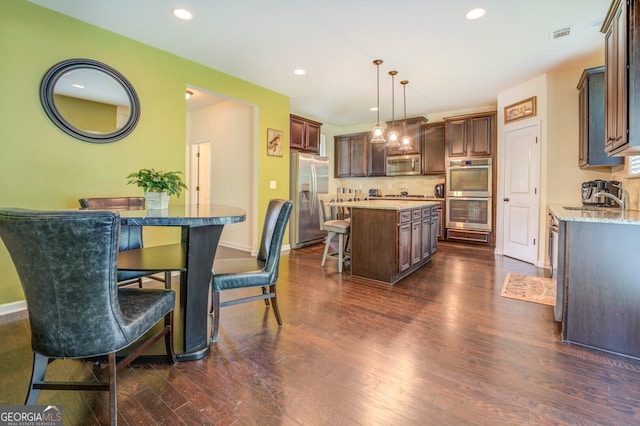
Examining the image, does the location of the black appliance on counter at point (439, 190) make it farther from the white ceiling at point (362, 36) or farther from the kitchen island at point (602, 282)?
the kitchen island at point (602, 282)

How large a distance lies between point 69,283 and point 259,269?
3.88 ft

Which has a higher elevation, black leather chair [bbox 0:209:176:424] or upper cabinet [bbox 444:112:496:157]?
upper cabinet [bbox 444:112:496:157]

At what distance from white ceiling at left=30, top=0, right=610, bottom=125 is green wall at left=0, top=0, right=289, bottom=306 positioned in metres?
0.19

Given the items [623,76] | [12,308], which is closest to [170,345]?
[12,308]

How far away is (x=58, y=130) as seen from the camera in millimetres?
2752

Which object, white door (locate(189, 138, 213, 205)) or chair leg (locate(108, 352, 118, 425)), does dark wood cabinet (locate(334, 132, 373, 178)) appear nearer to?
white door (locate(189, 138, 213, 205))

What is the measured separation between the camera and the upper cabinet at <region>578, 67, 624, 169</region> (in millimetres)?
3230

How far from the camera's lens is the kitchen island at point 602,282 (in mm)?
1910

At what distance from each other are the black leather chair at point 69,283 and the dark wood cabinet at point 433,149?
588cm

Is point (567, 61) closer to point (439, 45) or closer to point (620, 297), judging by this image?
point (439, 45)

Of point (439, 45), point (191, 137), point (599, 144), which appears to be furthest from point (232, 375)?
point (191, 137)

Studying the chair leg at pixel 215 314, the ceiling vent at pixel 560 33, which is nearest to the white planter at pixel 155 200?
the chair leg at pixel 215 314

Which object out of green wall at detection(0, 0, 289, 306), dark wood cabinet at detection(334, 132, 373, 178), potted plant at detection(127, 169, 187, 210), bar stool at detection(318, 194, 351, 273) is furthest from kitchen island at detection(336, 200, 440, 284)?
dark wood cabinet at detection(334, 132, 373, 178)

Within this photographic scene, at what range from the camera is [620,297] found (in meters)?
1.94
